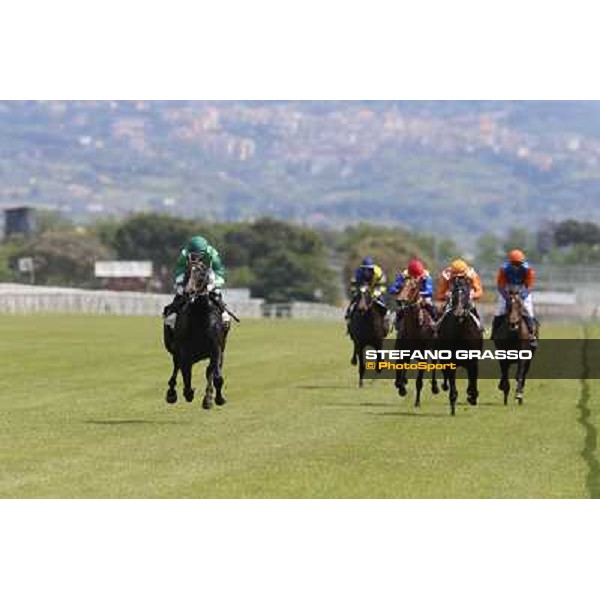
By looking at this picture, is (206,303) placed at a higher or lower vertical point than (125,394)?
higher

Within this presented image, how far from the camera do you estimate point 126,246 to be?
186 m

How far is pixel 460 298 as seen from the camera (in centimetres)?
2734

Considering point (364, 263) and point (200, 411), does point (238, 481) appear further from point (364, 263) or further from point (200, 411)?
point (364, 263)

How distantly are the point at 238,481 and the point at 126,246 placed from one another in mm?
167311

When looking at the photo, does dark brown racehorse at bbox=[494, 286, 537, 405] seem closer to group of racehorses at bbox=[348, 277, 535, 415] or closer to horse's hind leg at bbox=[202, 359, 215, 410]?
group of racehorses at bbox=[348, 277, 535, 415]

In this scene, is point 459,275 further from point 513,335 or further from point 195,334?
point 195,334

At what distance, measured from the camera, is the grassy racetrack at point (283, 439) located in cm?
1942

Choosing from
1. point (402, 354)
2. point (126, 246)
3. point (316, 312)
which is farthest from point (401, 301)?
point (126, 246)

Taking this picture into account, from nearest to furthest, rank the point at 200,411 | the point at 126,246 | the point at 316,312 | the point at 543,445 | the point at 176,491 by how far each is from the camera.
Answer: the point at 176,491, the point at 543,445, the point at 200,411, the point at 316,312, the point at 126,246

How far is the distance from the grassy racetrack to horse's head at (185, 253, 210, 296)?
1.83 metres

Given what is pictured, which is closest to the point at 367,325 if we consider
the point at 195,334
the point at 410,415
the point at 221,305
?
the point at 410,415

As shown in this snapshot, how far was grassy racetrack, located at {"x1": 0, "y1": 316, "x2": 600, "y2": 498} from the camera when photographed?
19.4 m

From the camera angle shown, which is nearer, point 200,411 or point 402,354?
point 200,411

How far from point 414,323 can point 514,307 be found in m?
1.77
